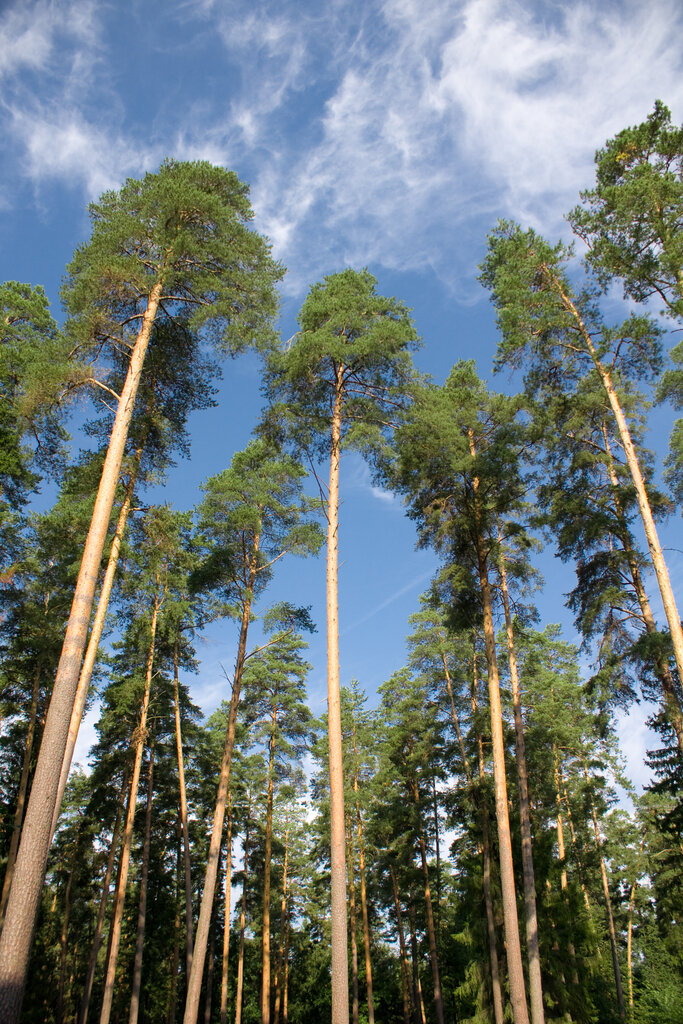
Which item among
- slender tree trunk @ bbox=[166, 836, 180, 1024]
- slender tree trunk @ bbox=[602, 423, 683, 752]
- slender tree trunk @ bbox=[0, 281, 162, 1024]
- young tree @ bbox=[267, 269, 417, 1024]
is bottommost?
slender tree trunk @ bbox=[166, 836, 180, 1024]

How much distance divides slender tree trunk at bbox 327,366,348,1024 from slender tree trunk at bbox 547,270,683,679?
17.2 feet

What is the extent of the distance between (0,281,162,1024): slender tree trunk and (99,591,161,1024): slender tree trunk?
10819mm

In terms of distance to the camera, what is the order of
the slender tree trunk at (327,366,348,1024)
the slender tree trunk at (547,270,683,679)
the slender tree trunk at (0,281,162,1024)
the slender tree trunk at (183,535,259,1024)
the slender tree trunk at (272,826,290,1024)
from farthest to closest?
the slender tree trunk at (272,826,290,1024) < the slender tree trunk at (183,535,259,1024) < the slender tree trunk at (547,270,683,679) < the slender tree trunk at (327,366,348,1024) < the slender tree trunk at (0,281,162,1024)

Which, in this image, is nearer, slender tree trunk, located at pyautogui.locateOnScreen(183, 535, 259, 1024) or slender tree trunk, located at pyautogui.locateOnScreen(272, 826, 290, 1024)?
slender tree trunk, located at pyautogui.locateOnScreen(183, 535, 259, 1024)

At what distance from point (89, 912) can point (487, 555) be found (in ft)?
90.6

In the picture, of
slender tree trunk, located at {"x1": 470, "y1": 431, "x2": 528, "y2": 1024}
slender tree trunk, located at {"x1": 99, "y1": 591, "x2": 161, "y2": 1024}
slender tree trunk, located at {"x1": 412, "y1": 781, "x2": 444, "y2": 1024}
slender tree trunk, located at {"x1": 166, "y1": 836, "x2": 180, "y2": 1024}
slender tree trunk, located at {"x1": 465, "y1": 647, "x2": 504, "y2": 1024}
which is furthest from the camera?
slender tree trunk, located at {"x1": 166, "y1": 836, "x2": 180, "y2": 1024}

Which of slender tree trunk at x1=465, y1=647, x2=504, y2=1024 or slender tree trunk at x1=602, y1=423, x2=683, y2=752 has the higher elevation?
slender tree trunk at x1=602, y1=423, x2=683, y2=752

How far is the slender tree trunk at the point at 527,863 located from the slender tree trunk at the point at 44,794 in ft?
30.7

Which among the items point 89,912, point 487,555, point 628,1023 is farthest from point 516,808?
point 89,912

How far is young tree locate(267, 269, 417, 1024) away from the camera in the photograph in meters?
11.3

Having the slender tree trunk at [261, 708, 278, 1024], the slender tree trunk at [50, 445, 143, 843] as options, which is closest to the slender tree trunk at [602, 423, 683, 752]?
the slender tree trunk at [50, 445, 143, 843]

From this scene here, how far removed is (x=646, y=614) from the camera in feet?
40.2

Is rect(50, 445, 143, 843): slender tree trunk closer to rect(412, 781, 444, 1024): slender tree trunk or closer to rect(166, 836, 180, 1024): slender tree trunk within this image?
rect(412, 781, 444, 1024): slender tree trunk

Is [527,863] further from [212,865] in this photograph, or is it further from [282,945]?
[282,945]
